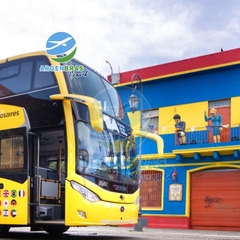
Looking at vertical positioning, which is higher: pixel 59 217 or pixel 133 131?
pixel 133 131

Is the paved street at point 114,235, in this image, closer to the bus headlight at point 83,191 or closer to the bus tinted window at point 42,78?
the bus headlight at point 83,191

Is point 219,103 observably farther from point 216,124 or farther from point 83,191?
point 83,191

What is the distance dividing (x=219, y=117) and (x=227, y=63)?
2.39 metres

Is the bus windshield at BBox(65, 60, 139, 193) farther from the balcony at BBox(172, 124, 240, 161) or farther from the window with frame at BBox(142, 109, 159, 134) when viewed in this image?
the window with frame at BBox(142, 109, 159, 134)

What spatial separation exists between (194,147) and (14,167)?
1047 cm

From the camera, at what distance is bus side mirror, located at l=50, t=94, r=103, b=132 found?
375 inches

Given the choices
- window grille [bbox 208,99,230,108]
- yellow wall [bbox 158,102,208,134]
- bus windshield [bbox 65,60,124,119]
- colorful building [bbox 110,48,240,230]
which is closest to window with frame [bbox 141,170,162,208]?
colorful building [bbox 110,48,240,230]

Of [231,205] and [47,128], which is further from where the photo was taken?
[231,205]

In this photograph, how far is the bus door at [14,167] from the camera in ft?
34.0

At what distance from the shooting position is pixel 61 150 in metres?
11.0

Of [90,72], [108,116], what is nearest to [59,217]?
[108,116]

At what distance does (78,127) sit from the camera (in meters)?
10.1

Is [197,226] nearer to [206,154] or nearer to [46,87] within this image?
[206,154]

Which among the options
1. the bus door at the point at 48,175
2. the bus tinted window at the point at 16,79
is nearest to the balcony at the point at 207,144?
the bus door at the point at 48,175
